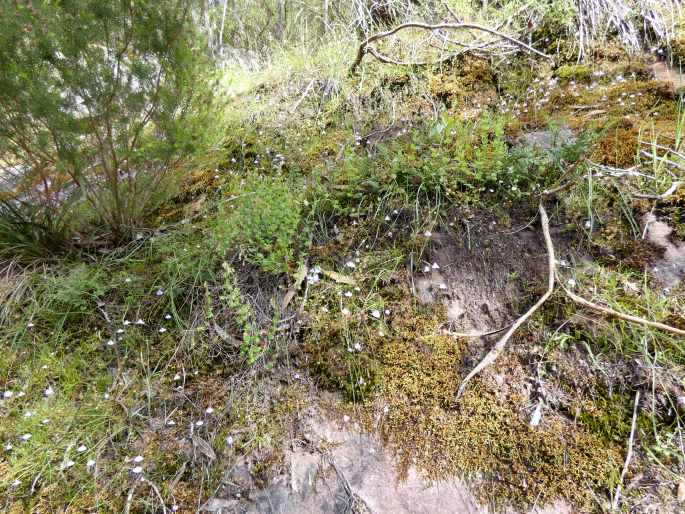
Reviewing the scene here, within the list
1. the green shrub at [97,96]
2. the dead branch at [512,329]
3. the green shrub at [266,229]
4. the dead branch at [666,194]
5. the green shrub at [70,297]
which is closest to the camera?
the dead branch at [512,329]

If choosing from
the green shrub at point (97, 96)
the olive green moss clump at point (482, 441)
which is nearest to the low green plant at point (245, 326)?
the olive green moss clump at point (482, 441)

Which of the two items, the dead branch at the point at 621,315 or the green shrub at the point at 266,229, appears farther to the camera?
the green shrub at the point at 266,229

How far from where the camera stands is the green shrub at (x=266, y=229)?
2236 millimetres

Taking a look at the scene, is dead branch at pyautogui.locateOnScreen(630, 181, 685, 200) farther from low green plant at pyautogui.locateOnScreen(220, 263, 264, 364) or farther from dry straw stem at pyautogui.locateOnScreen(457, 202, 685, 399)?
low green plant at pyautogui.locateOnScreen(220, 263, 264, 364)

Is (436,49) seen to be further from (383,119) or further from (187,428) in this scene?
(187,428)

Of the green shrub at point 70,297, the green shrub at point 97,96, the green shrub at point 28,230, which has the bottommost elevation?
the green shrub at point 70,297

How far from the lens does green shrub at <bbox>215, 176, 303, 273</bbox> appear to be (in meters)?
2.24

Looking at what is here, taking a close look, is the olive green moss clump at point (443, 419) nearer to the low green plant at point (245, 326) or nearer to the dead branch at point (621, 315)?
the low green plant at point (245, 326)

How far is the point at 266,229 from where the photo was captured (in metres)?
2.32

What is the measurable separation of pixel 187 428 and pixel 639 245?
103 inches

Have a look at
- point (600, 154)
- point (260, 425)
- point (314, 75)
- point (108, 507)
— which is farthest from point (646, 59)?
point (108, 507)

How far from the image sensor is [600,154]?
234cm

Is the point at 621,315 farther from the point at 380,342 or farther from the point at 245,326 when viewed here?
the point at 245,326

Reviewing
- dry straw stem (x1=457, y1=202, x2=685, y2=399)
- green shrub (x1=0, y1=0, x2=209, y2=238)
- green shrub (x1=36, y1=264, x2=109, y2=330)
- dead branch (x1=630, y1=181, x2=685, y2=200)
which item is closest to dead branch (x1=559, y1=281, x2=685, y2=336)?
dry straw stem (x1=457, y1=202, x2=685, y2=399)
